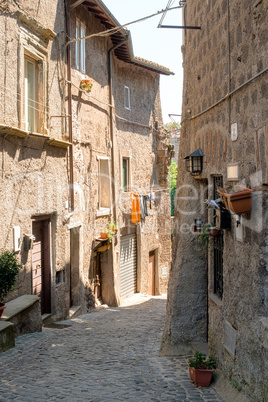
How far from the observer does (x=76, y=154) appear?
11.9m

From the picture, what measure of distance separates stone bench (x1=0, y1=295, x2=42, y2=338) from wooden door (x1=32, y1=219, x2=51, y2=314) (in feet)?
4.26

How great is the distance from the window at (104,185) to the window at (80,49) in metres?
2.95

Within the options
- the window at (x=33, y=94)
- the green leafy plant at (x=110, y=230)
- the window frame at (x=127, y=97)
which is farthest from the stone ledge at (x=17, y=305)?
the window frame at (x=127, y=97)

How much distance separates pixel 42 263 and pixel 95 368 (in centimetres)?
431

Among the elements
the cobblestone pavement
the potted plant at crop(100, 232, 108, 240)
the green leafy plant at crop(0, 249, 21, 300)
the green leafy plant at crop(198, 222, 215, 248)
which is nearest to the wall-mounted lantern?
the green leafy plant at crop(198, 222, 215, 248)

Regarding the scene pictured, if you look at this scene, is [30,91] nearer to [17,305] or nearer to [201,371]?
[17,305]

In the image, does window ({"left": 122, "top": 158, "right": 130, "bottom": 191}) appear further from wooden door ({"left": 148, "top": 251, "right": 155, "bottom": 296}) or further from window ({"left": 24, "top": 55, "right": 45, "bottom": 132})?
window ({"left": 24, "top": 55, "right": 45, "bottom": 132})

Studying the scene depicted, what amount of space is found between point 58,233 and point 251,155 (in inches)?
260

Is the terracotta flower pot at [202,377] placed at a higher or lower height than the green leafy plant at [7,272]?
lower

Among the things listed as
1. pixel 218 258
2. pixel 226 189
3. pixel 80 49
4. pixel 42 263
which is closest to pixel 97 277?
pixel 42 263

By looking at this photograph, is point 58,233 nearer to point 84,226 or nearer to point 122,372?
point 84,226

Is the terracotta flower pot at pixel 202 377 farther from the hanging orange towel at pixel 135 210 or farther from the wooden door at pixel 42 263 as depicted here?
the hanging orange towel at pixel 135 210

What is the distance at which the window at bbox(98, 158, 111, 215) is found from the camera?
14.3m

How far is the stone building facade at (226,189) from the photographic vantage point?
4449 mm
